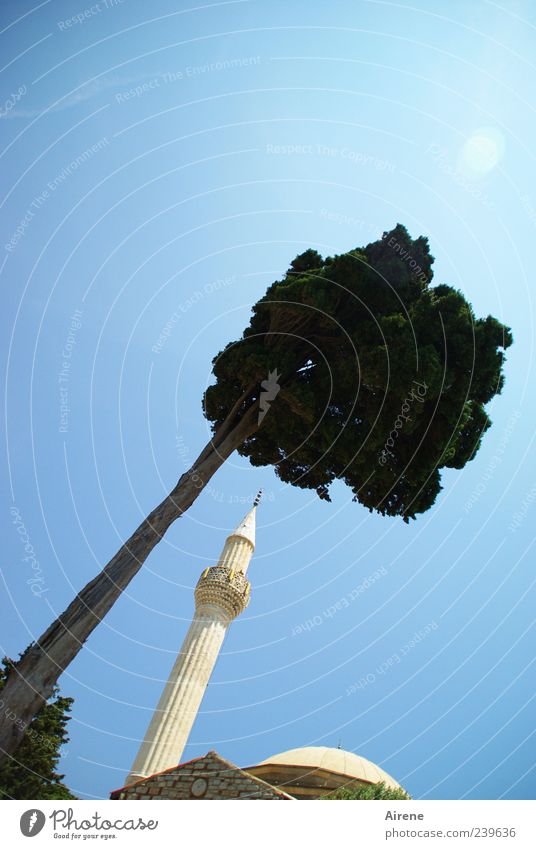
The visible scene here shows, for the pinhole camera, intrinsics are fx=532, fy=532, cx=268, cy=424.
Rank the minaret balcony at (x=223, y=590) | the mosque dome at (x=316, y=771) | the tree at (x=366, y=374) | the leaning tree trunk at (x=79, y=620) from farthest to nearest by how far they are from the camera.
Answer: the minaret balcony at (x=223, y=590) < the mosque dome at (x=316, y=771) < the tree at (x=366, y=374) < the leaning tree trunk at (x=79, y=620)

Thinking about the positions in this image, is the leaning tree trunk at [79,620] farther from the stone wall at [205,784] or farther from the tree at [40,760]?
the tree at [40,760]

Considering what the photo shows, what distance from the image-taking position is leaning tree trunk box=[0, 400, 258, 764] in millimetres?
6391

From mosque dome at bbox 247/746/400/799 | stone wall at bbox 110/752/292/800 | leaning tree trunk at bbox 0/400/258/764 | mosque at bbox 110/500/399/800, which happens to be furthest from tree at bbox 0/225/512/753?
mosque dome at bbox 247/746/400/799

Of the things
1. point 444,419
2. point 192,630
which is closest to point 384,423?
point 444,419

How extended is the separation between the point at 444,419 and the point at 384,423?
145 centimetres

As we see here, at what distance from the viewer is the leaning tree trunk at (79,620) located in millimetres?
6391

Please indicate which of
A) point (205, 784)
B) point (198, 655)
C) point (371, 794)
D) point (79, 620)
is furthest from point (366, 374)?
point (198, 655)

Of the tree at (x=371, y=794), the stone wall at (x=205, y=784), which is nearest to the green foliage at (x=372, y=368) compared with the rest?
the stone wall at (x=205, y=784)

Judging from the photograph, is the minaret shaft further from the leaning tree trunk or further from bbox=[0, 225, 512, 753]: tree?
the leaning tree trunk

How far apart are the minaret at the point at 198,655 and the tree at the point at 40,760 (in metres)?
3.36

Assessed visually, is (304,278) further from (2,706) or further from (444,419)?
(2,706)

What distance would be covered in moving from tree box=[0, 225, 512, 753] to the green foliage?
0.03m

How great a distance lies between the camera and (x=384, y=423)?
39.8 ft

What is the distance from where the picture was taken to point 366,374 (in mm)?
11719
